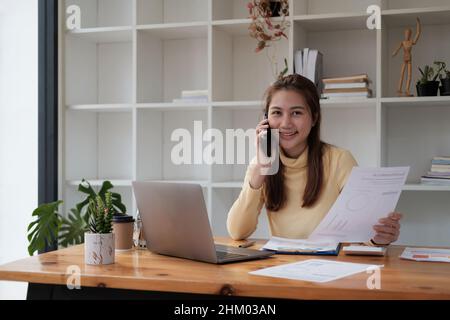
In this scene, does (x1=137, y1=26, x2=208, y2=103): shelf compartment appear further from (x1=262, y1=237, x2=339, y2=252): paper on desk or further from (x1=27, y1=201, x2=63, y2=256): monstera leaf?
(x1=262, y1=237, x2=339, y2=252): paper on desk

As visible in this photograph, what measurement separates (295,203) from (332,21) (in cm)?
138

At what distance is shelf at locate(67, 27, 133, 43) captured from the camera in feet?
11.9

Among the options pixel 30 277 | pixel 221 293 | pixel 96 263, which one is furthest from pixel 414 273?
pixel 30 277

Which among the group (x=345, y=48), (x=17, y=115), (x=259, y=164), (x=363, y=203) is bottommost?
(x=363, y=203)

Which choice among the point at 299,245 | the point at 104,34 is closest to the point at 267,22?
the point at 104,34

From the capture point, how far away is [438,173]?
10.4 ft

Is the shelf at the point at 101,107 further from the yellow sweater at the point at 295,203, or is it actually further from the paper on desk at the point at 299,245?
the paper on desk at the point at 299,245

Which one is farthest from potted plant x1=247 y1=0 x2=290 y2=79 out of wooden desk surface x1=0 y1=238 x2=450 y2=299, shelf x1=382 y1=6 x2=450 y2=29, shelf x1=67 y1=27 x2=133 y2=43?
wooden desk surface x1=0 y1=238 x2=450 y2=299

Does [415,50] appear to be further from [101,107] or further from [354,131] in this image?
[101,107]

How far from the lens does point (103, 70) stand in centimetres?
403

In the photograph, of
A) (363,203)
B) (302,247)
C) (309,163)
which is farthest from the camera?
(309,163)

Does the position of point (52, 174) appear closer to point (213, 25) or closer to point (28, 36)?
point (28, 36)

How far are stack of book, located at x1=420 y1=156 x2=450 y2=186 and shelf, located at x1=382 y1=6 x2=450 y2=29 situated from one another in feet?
2.42

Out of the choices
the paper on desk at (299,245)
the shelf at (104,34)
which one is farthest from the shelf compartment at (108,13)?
the paper on desk at (299,245)
